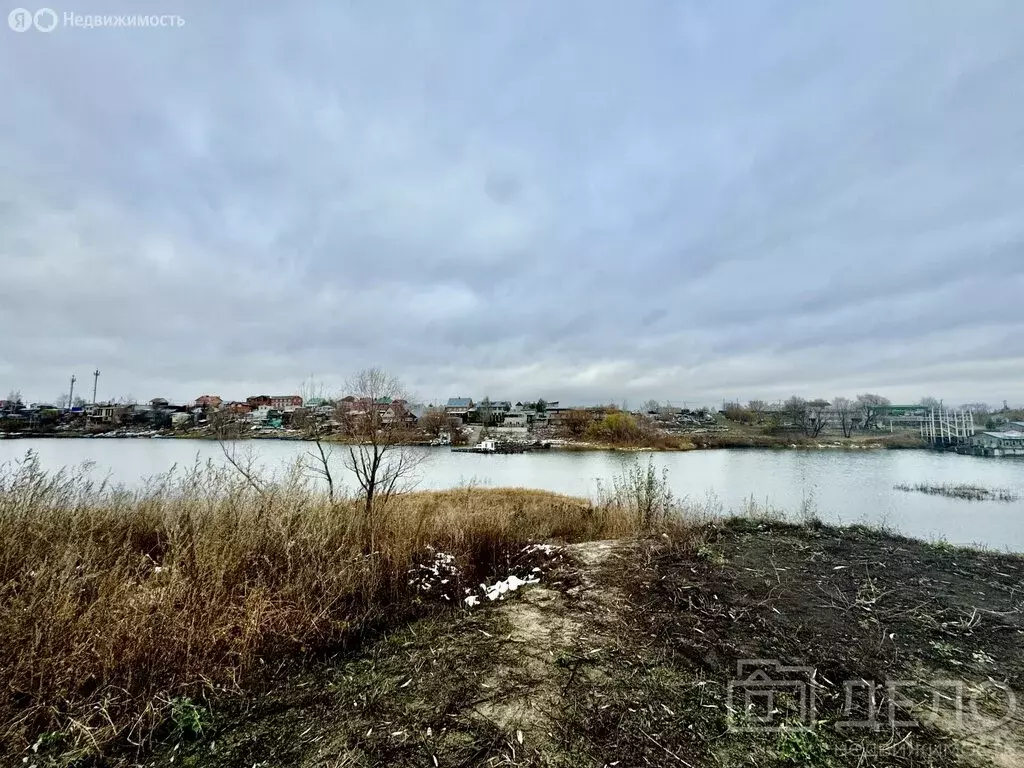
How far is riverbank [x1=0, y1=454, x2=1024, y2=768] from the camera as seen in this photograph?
2350mm

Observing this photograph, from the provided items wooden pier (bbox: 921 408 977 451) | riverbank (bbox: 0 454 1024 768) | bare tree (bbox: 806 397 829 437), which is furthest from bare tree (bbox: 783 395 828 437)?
riverbank (bbox: 0 454 1024 768)

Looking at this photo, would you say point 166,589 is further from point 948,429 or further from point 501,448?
point 948,429

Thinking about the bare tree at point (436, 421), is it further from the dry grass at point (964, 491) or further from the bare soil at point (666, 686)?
the bare soil at point (666, 686)

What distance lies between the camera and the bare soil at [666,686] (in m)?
2.28

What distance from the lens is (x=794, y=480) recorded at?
1077 inches

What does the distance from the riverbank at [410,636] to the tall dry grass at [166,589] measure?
0.8 inches

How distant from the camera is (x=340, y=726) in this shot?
2455 mm

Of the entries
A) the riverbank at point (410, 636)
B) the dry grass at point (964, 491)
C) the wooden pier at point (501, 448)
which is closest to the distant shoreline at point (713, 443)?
the wooden pier at point (501, 448)

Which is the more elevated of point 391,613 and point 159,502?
point 159,502

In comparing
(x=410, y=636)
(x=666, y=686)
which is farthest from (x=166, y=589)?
(x=666, y=686)

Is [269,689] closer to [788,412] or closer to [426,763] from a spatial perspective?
[426,763]

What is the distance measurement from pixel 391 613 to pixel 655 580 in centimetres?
288

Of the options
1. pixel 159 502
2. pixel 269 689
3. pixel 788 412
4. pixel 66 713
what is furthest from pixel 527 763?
pixel 788 412

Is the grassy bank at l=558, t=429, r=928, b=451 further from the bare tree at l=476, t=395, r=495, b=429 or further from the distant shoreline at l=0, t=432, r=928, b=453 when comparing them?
the bare tree at l=476, t=395, r=495, b=429
